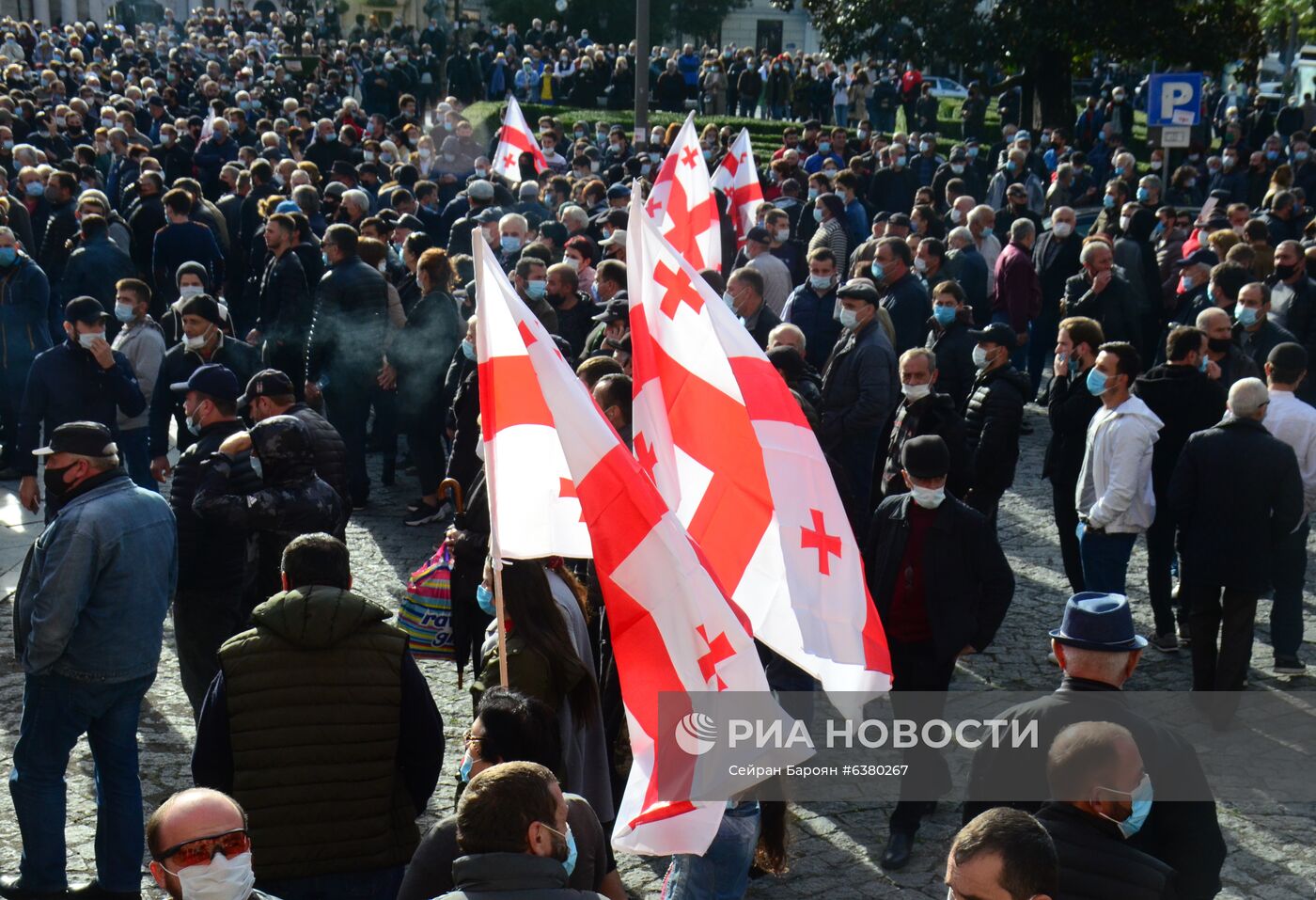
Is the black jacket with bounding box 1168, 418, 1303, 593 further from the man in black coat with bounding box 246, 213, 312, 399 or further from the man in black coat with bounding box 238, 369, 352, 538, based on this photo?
the man in black coat with bounding box 246, 213, 312, 399

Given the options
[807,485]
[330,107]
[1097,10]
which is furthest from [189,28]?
[807,485]

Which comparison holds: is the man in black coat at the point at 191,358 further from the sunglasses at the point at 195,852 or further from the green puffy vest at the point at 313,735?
the sunglasses at the point at 195,852

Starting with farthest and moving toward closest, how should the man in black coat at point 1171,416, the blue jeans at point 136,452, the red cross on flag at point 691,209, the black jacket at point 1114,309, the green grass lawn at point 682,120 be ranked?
1. the green grass lawn at point 682,120
2. the black jacket at point 1114,309
3. the red cross on flag at point 691,209
4. the blue jeans at point 136,452
5. the man in black coat at point 1171,416

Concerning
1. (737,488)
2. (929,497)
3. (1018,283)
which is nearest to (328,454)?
(737,488)

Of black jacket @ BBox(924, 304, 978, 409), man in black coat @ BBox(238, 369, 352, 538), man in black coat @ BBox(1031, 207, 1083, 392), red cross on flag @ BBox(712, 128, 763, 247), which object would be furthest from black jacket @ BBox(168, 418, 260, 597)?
man in black coat @ BBox(1031, 207, 1083, 392)

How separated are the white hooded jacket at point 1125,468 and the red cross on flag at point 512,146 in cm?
1077

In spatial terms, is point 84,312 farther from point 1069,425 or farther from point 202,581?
point 1069,425

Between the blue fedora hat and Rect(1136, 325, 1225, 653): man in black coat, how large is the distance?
377 cm

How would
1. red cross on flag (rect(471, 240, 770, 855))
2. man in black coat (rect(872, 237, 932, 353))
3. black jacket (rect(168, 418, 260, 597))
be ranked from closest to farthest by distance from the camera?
1. red cross on flag (rect(471, 240, 770, 855))
2. black jacket (rect(168, 418, 260, 597))
3. man in black coat (rect(872, 237, 932, 353))

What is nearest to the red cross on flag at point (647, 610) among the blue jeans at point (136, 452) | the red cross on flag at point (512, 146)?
the blue jeans at point (136, 452)

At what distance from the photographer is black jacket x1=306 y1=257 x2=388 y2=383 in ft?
35.1

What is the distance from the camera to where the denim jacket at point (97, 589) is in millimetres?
5586

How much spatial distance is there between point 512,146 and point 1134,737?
14332mm

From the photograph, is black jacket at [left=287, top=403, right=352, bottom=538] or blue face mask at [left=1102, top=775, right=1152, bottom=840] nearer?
blue face mask at [left=1102, top=775, right=1152, bottom=840]
